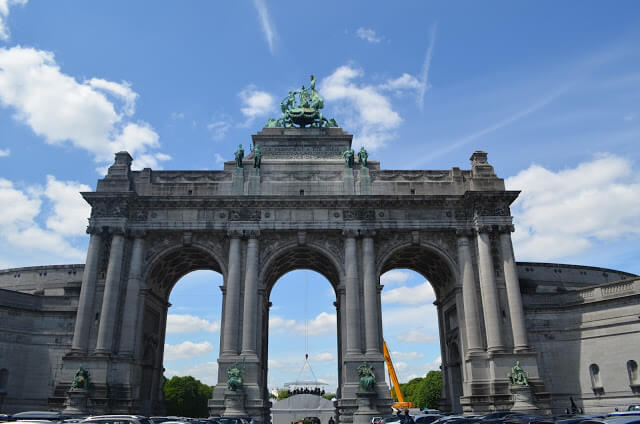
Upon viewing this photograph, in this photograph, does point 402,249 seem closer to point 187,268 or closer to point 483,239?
point 483,239

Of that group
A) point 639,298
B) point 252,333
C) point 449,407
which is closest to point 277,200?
point 252,333

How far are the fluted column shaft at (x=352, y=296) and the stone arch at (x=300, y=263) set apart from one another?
1156 mm

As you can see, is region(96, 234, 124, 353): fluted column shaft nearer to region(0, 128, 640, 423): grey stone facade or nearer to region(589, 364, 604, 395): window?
region(0, 128, 640, 423): grey stone facade

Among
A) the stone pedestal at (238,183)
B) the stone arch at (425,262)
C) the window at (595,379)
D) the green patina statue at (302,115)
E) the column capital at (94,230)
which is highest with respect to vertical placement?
the green patina statue at (302,115)

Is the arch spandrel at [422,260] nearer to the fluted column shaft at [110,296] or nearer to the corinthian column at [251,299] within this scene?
the corinthian column at [251,299]

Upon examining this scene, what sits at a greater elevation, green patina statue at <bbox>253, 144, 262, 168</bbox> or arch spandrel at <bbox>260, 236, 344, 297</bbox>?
green patina statue at <bbox>253, 144, 262, 168</bbox>

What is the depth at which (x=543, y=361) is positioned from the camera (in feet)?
146

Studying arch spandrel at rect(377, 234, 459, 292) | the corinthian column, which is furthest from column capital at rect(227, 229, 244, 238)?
arch spandrel at rect(377, 234, 459, 292)

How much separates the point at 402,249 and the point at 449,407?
15.7 metres

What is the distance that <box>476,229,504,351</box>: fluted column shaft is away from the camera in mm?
41500

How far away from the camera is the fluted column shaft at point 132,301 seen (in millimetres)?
42250

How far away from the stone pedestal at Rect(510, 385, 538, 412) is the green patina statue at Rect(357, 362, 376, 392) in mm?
10525

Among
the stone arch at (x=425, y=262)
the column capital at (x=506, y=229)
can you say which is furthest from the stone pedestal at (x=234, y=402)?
the column capital at (x=506, y=229)

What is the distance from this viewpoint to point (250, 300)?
42.8 m
